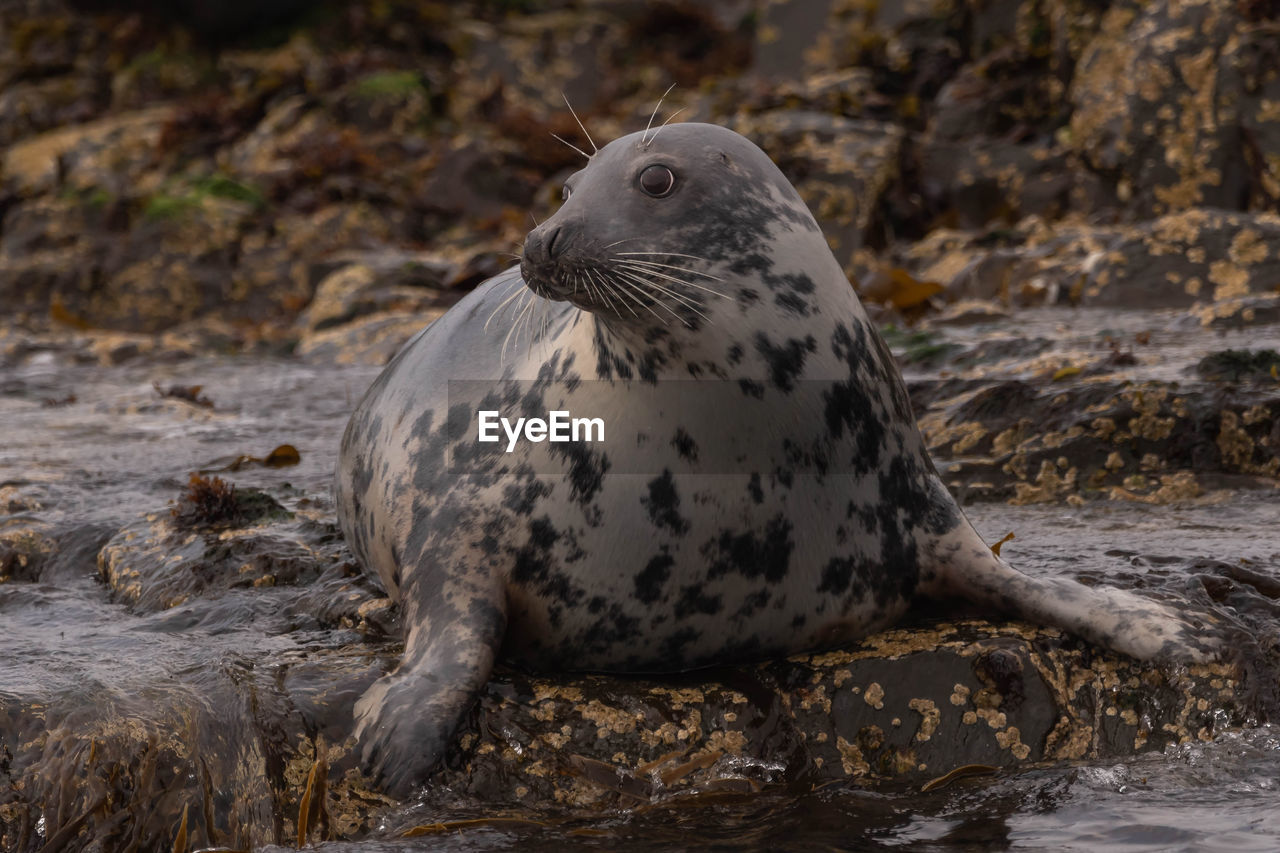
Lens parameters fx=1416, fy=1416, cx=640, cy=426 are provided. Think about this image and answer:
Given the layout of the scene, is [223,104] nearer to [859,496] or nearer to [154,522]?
[154,522]

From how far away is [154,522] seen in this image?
4.37m

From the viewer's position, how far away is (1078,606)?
10.2ft

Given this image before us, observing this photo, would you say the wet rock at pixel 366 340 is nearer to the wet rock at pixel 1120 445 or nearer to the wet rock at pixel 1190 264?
the wet rock at pixel 1190 264

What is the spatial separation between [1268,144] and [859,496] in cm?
735

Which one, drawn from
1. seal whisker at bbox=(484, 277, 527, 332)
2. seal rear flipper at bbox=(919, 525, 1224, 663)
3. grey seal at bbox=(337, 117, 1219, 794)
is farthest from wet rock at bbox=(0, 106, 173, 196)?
seal rear flipper at bbox=(919, 525, 1224, 663)

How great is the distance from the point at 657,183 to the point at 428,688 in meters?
1.15

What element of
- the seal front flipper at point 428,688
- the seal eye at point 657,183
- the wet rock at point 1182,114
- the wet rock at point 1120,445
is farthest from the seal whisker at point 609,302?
the wet rock at point 1182,114

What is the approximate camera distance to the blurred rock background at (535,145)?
Result: 30.8 ft

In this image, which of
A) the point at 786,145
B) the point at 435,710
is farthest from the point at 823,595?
the point at 786,145

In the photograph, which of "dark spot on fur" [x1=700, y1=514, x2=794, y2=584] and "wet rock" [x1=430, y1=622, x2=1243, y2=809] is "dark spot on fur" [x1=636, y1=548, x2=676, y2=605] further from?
"wet rock" [x1=430, y1=622, x2=1243, y2=809]

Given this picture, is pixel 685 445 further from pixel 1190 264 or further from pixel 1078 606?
pixel 1190 264

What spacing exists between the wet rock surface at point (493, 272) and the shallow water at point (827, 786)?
0.02m

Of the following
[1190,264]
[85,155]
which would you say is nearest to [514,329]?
[1190,264]

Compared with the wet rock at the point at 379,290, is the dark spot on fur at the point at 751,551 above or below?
below
